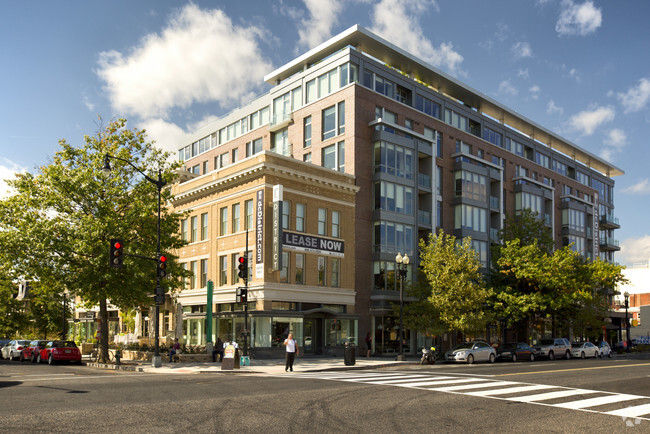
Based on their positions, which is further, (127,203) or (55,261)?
(127,203)

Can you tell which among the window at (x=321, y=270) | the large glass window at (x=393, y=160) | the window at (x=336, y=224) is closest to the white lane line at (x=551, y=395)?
the window at (x=321, y=270)

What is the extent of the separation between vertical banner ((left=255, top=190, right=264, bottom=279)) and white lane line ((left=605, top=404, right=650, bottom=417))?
25999 millimetres

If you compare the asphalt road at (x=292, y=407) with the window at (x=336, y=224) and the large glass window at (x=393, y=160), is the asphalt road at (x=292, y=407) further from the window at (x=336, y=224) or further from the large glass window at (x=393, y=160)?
the large glass window at (x=393, y=160)

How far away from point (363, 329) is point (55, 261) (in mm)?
22140

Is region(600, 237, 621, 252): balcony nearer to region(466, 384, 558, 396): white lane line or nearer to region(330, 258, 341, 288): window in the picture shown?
region(330, 258, 341, 288): window

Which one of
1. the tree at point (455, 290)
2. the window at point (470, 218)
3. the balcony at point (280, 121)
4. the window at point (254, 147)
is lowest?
the tree at point (455, 290)

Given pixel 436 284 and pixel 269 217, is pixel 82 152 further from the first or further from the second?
pixel 436 284

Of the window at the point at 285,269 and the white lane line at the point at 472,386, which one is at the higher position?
the window at the point at 285,269

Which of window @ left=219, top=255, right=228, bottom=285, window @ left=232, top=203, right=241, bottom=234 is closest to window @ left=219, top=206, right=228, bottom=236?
window @ left=232, top=203, right=241, bottom=234

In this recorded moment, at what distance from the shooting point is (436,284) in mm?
40969

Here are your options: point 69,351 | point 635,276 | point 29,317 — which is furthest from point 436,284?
point 635,276

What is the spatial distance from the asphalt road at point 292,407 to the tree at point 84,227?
1315 centimetres

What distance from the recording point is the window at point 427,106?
174 feet

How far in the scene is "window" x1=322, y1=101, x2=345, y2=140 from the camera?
154 ft
